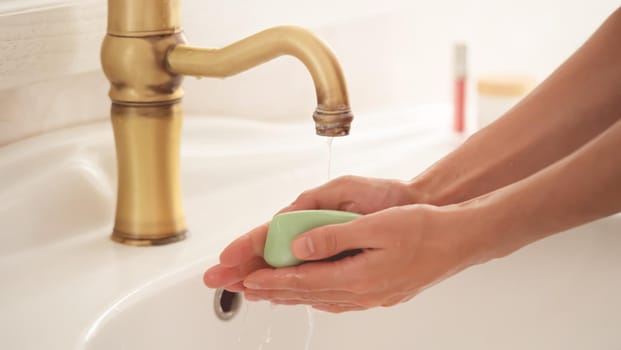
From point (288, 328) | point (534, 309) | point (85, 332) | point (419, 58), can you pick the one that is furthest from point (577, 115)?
point (419, 58)

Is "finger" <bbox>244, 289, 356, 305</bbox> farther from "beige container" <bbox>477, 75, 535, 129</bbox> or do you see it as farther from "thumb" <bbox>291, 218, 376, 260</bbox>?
"beige container" <bbox>477, 75, 535, 129</bbox>

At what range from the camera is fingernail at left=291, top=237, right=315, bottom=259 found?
58 cm

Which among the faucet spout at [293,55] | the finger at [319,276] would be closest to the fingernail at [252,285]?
the finger at [319,276]

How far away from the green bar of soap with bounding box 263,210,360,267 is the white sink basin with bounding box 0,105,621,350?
10cm

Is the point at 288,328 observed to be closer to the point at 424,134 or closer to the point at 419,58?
the point at 424,134

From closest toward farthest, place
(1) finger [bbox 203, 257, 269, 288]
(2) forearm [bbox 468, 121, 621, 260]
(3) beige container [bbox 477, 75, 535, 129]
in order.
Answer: (2) forearm [bbox 468, 121, 621, 260]
(1) finger [bbox 203, 257, 269, 288]
(3) beige container [bbox 477, 75, 535, 129]

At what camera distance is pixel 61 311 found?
2.02ft

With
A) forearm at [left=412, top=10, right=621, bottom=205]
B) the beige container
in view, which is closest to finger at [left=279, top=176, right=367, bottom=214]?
forearm at [left=412, top=10, right=621, bottom=205]

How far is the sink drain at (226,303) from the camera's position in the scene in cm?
70

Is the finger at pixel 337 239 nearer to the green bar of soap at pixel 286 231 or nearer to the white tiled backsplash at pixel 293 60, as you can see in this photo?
the green bar of soap at pixel 286 231

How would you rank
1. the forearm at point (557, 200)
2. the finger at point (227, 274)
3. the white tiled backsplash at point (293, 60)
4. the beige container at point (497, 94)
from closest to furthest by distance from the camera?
the forearm at point (557, 200)
the finger at point (227, 274)
the white tiled backsplash at point (293, 60)
the beige container at point (497, 94)

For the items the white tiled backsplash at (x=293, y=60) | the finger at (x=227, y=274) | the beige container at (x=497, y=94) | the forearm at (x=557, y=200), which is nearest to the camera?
the forearm at (x=557, y=200)

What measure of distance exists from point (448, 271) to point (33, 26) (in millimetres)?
347

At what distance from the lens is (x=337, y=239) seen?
57 cm
